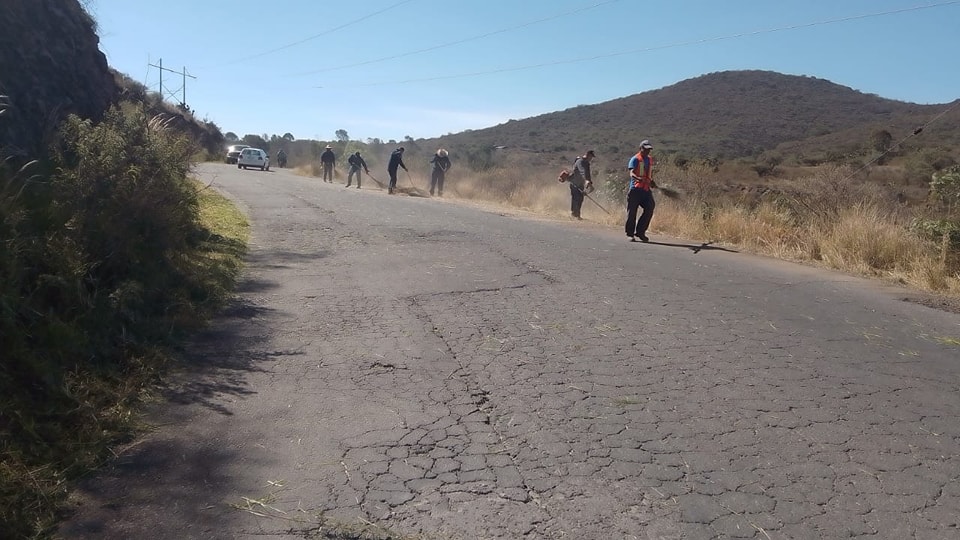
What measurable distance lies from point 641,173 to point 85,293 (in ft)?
32.6

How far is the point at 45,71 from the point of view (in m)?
8.25

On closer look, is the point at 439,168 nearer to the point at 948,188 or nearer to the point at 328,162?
the point at 328,162

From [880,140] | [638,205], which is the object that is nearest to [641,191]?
[638,205]

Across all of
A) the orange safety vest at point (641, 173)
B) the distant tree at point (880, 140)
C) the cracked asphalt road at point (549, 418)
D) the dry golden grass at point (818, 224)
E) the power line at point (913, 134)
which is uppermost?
the distant tree at point (880, 140)

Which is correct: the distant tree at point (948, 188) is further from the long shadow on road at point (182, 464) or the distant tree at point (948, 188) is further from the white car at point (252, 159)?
the white car at point (252, 159)

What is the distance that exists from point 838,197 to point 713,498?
1054 cm

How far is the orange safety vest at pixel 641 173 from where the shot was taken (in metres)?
13.8

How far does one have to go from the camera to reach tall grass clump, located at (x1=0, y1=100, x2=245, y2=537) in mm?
4102

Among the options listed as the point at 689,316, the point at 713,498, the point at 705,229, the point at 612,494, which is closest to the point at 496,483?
the point at 612,494

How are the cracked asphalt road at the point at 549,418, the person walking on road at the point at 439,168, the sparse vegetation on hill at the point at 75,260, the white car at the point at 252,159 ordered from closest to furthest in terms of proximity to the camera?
the cracked asphalt road at the point at 549,418 → the sparse vegetation on hill at the point at 75,260 → the person walking on road at the point at 439,168 → the white car at the point at 252,159

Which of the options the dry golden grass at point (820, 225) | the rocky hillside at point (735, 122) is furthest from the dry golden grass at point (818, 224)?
the rocky hillside at point (735, 122)

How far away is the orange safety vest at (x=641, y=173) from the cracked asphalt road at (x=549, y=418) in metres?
4.99

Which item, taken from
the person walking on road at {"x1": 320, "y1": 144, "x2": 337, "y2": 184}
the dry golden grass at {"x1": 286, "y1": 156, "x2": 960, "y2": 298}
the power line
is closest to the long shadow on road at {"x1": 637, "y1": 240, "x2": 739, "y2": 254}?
the dry golden grass at {"x1": 286, "y1": 156, "x2": 960, "y2": 298}

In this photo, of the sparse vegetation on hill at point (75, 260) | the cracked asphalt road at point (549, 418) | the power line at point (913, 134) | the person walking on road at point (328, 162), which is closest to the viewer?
the cracked asphalt road at point (549, 418)
